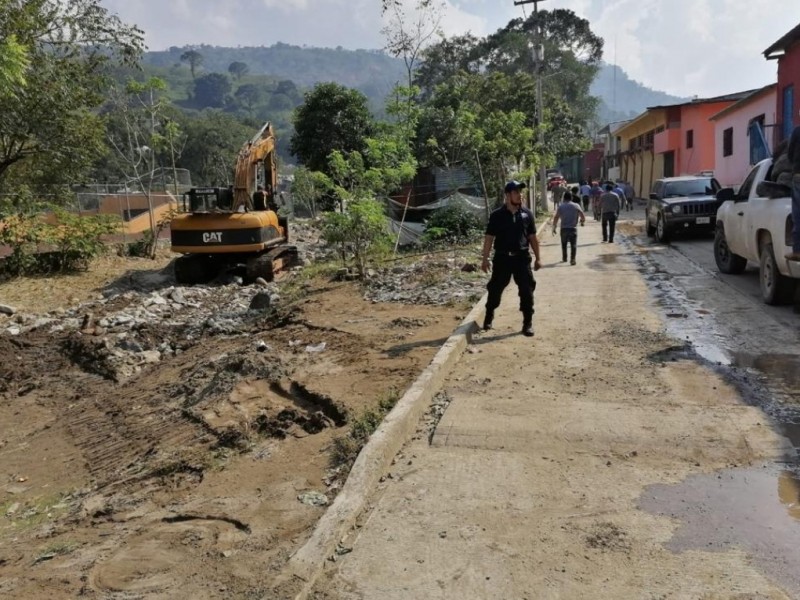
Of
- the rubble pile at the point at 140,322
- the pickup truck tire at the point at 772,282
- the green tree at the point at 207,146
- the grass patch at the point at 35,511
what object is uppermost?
the green tree at the point at 207,146

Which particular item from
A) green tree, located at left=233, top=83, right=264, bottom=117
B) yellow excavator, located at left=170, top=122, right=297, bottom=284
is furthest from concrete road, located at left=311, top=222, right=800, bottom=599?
green tree, located at left=233, top=83, right=264, bottom=117

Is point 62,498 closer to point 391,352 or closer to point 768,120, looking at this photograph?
point 391,352

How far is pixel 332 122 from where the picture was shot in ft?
104

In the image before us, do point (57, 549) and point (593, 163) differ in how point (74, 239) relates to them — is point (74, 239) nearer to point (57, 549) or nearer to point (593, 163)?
point (57, 549)

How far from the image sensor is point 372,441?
4805mm

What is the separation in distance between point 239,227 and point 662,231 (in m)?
10.7

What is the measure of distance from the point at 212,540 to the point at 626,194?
33423mm

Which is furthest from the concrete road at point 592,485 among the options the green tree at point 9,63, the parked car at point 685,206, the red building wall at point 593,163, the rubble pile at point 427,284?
the red building wall at point 593,163

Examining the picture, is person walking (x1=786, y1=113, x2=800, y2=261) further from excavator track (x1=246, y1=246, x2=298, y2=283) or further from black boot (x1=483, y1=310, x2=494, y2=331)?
excavator track (x1=246, y1=246, x2=298, y2=283)

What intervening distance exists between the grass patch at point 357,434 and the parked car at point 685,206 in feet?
46.8

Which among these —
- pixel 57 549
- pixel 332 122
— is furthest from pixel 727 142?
pixel 57 549

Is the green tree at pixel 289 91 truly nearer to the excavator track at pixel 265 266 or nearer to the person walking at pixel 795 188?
the excavator track at pixel 265 266

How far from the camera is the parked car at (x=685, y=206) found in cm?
1797

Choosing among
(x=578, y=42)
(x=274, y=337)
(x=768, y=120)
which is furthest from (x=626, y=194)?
(x=578, y=42)
